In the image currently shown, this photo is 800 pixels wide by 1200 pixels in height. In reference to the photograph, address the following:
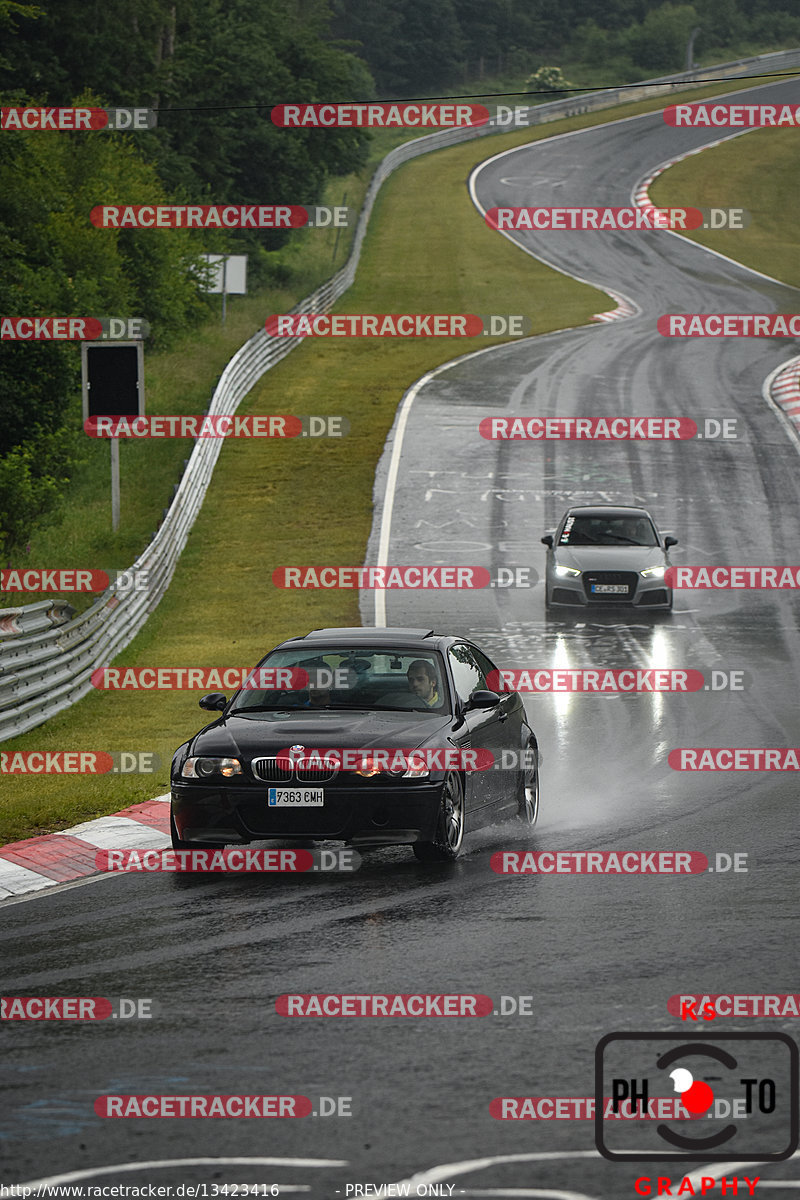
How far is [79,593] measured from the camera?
82.3ft

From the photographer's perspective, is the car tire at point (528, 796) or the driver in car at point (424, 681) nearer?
the driver in car at point (424, 681)

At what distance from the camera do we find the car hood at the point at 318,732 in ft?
32.4

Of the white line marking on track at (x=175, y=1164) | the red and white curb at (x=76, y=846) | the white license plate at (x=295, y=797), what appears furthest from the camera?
the red and white curb at (x=76, y=846)

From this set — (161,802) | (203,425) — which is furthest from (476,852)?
(203,425)

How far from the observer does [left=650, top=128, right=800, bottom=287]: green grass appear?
227 feet

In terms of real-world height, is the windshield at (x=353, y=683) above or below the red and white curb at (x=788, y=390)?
below

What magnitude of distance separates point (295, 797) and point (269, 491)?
86.5 ft

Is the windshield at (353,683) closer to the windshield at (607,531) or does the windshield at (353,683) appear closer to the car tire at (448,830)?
the car tire at (448,830)

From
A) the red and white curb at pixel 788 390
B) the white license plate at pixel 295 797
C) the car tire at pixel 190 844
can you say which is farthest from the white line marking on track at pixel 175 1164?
the red and white curb at pixel 788 390

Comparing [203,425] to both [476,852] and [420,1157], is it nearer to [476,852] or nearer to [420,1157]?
[476,852]

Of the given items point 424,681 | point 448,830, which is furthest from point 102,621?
point 448,830

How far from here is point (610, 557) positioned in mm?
24688

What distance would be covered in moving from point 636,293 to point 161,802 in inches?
1999

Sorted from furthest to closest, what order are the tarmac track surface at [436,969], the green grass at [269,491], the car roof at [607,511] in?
the car roof at [607,511] → the green grass at [269,491] → the tarmac track surface at [436,969]
